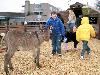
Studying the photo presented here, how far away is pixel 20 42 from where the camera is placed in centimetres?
962

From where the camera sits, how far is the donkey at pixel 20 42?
926 centimetres

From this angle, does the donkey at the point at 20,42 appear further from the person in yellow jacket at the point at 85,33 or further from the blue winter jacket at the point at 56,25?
the person in yellow jacket at the point at 85,33

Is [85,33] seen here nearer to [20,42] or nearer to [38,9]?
[20,42]

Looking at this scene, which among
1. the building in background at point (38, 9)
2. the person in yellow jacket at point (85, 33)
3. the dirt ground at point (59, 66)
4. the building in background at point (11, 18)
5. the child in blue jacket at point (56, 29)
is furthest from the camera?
the building in background at point (38, 9)

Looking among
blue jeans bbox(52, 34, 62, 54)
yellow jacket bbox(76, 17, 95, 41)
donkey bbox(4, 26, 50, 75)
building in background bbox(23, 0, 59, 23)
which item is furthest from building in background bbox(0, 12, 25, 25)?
donkey bbox(4, 26, 50, 75)

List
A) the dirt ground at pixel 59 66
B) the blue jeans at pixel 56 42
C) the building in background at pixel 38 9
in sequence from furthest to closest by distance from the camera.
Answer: the building in background at pixel 38 9
the blue jeans at pixel 56 42
the dirt ground at pixel 59 66

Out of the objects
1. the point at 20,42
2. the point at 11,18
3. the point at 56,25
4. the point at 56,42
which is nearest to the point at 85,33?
the point at 56,25

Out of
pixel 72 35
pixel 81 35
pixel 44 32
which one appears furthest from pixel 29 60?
pixel 72 35

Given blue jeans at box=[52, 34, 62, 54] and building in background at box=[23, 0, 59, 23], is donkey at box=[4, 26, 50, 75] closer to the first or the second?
blue jeans at box=[52, 34, 62, 54]

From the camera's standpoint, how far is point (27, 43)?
9.86 metres

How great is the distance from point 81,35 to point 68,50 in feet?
8.04

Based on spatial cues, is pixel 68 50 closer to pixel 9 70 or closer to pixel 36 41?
pixel 36 41

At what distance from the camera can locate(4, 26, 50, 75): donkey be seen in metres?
9.26

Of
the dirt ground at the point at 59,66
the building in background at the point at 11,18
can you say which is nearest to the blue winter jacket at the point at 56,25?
the dirt ground at the point at 59,66
